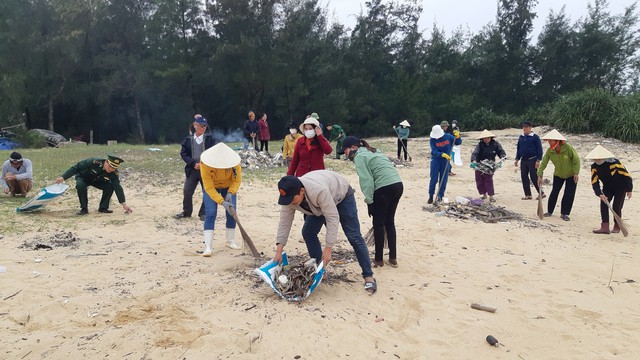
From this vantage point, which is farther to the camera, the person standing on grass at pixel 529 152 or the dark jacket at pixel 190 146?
the person standing on grass at pixel 529 152

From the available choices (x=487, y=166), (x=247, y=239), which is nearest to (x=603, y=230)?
(x=487, y=166)

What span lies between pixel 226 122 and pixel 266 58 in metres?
5.14

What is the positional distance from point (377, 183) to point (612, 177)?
4.42m

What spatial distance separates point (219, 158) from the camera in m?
5.31

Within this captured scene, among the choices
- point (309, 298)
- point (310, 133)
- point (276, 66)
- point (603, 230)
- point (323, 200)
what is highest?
point (276, 66)

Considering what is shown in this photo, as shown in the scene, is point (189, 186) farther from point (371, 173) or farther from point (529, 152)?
point (529, 152)

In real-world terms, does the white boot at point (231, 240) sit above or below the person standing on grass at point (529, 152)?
below

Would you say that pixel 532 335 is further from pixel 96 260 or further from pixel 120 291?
pixel 96 260

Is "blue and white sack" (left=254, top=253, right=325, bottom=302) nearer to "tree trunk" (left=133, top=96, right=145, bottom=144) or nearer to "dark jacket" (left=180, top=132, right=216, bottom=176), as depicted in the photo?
"dark jacket" (left=180, top=132, right=216, bottom=176)

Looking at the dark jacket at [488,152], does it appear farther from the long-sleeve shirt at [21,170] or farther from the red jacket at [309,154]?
the long-sleeve shirt at [21,170]

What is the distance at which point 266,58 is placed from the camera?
26234mm

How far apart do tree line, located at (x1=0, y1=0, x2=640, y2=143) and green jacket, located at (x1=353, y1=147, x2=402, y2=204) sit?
21876 mm

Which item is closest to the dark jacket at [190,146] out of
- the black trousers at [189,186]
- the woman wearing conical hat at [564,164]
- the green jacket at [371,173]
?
the black trousers at [189,186]

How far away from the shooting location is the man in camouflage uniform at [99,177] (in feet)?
23.9
